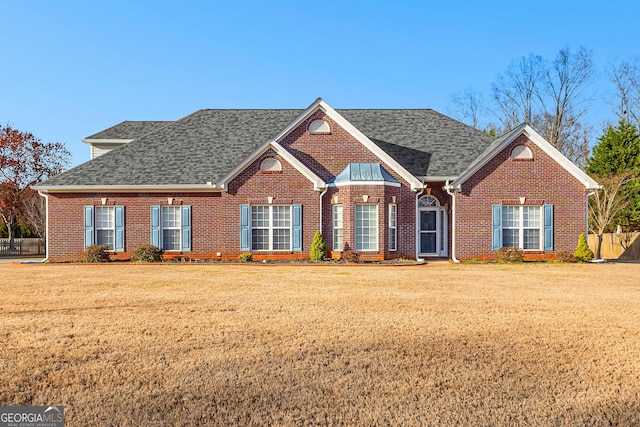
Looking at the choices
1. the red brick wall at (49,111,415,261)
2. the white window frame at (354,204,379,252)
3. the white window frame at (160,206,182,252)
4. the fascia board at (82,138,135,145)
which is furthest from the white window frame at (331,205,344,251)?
the fascia board at (82,138,135,145)

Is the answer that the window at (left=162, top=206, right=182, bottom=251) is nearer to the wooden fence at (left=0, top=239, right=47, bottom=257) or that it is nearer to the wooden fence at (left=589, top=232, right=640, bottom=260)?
the wooden fence at (left=0, top=239, right=47, bottom=257)

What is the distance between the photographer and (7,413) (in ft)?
15.7

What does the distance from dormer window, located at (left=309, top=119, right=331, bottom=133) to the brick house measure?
4 centimetres

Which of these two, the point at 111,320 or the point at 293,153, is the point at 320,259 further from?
the point at 111,320

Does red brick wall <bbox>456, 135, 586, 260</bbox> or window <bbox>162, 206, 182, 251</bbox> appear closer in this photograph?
red brick wall <bbox>456, 135, 586, 260</bbox>

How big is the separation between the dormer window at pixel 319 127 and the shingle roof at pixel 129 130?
10.1 meters

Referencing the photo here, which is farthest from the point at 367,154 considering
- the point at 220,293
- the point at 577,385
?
the point at 577,385

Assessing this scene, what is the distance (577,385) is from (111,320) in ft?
22.5

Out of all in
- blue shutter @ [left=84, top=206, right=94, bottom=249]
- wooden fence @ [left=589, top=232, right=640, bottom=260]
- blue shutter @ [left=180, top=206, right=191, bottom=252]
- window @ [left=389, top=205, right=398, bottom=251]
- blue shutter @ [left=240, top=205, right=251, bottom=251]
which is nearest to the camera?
window @ [left=389, top=205, right=398, bottom=251]

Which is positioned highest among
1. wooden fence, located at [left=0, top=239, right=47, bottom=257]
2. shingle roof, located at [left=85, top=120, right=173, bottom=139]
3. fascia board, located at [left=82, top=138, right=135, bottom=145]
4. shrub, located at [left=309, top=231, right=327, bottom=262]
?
shingle roof, located at [left=85, top=120, right=173, bottom=139]

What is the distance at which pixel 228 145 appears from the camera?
2492 centimetres

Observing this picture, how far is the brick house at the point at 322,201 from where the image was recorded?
21547 mm

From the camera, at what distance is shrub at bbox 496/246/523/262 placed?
68.6 feet

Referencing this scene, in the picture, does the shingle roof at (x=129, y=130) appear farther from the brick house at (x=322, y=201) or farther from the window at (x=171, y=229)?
the window at (x=171, y=229)
